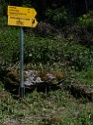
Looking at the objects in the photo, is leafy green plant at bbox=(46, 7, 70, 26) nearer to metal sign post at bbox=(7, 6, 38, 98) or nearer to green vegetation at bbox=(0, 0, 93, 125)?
green vegetation at bbox=(0, 0, 93, 125)

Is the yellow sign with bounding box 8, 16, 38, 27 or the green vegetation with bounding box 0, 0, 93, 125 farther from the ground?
the yellow sign with bounding box 8, 16, 38, 27

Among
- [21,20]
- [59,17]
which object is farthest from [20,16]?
[59,17]

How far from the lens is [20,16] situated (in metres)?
6.85

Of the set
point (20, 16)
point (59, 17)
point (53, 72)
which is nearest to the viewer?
point (20, 16)

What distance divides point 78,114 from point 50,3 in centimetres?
923

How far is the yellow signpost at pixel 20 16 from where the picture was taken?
6.79m

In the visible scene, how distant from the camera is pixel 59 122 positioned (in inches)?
208

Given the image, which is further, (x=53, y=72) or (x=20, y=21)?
(x=53, y=72)

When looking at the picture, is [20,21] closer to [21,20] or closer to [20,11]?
[21,20]

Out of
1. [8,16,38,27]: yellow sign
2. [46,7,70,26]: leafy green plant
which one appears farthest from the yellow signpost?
[46,7,70,26]: leafy green plant

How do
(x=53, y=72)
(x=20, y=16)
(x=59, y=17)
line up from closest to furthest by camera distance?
(x=20, y=16) < (x=53, y=72) < (x=59, y=17)

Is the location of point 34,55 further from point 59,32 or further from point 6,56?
point 59,32

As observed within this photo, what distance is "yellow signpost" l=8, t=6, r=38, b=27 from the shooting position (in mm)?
6785

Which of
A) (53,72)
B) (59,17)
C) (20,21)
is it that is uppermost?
(59,17)
